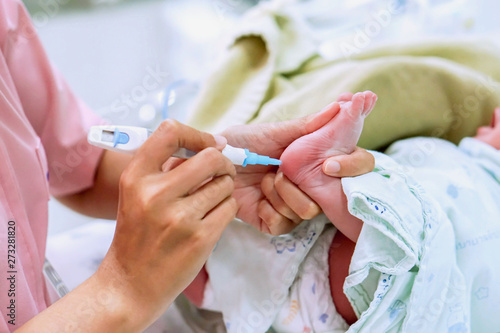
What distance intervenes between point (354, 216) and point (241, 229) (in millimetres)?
188

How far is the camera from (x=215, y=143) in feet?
1.90

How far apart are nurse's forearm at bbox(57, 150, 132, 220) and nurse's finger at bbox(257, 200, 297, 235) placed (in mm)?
259

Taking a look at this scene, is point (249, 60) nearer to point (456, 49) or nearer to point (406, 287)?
point (456, 49)

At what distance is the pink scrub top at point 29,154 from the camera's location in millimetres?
623

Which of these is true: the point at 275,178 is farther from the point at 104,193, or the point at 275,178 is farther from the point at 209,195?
the point at 104,193

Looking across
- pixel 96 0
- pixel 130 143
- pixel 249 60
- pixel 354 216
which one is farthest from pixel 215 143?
pixel 96 0

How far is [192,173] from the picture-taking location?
1.67 feet

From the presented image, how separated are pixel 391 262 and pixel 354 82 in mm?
344

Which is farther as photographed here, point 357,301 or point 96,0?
point 96,0
